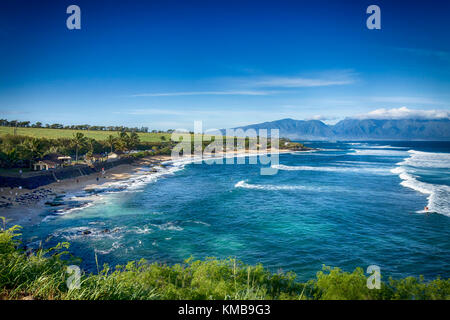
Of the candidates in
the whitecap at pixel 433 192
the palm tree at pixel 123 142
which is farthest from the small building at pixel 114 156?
the whitecap at pixel 433 192

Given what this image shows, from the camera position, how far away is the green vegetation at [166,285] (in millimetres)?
9203

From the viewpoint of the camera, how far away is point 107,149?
11062 centimetres

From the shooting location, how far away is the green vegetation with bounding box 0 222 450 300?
30.2 ft

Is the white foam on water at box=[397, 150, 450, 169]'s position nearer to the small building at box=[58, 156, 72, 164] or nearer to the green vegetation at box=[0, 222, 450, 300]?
the green vegetation at box=[0, 222, 450, 300]

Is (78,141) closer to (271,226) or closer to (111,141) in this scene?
(111,141)

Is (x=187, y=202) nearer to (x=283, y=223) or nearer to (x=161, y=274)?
(x=283, y=223)

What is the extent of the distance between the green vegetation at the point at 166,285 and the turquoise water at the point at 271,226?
30.3ft

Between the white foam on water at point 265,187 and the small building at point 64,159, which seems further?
the small building at point 64,159

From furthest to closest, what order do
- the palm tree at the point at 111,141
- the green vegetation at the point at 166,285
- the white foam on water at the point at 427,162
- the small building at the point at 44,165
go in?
1. the palm tree at the point at 111,141
2. the white foam on water at the point at 427,162
3. the small building at the point at 44,165
4. the green vegetation at the point at 166,285

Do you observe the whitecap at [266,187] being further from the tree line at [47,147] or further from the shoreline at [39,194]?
the tree line at [47,147]

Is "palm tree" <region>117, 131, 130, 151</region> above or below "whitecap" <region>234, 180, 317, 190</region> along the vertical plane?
above

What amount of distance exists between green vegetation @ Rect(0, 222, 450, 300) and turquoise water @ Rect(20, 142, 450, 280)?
30.3 ft

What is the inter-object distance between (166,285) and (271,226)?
2280 cm

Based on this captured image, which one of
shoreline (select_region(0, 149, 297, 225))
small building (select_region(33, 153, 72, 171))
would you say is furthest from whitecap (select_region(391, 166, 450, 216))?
small building (select_region(33, 153, 72, 171))
